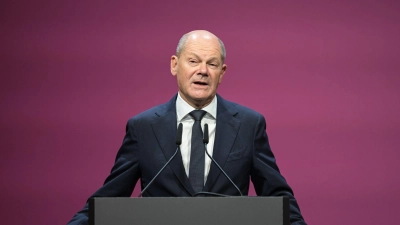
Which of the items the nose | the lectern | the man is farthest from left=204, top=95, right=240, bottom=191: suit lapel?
the lectern

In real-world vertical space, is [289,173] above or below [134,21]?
below

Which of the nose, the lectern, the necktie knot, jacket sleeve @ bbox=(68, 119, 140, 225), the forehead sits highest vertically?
the forehead

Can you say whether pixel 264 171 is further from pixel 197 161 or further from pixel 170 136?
pixel 170 136

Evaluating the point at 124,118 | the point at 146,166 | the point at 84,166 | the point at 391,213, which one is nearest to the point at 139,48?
the point at 124,118

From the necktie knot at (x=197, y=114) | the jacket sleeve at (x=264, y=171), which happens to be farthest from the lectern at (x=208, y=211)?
the necktie knot at (x=197, y=114)

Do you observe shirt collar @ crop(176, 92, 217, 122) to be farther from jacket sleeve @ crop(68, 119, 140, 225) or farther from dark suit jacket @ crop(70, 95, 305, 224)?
jacket sleeve @ crop(68, 119, 140, 225)

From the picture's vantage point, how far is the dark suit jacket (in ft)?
6.45

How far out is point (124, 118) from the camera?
8.51ft

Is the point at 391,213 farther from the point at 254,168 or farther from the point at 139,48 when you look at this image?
the point at 139,48

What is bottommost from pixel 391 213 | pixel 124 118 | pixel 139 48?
pixel 391 213

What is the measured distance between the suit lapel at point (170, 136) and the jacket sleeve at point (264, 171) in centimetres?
22

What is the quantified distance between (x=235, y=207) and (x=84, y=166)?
129 cm

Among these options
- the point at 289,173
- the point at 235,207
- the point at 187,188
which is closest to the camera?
the point at 235,207

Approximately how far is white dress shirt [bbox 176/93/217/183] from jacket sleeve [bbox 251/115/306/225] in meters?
0.14
